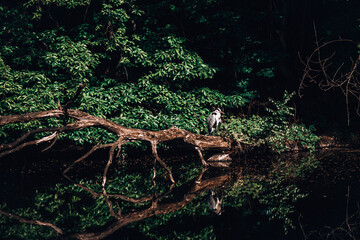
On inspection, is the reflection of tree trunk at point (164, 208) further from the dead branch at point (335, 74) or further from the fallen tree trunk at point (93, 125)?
the dead branch at point (335, 74)

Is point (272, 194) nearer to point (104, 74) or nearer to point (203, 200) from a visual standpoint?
point (203, 200)

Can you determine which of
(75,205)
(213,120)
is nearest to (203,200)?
(75,205)

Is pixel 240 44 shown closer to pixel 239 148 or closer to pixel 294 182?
pixel 239 148

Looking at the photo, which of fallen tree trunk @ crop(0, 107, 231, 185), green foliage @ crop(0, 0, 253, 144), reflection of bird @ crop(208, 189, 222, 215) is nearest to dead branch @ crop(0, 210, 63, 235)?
fallen tree trunk @ crop(0, 107, 231, 185)

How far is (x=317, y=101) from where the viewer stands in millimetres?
11430

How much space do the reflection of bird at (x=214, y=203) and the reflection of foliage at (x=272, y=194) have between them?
0.14 m

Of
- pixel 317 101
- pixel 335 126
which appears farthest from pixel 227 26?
pixel 335 126

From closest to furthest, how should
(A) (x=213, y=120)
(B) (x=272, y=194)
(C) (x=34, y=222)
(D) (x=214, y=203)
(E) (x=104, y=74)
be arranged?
1. (C) (x=34, y=222)
2. (D) (x=214, y=203)
3. (B) (x=272, y=194)
4. (A) (x=213, y=120)
5. (E) (x=104, y=74)

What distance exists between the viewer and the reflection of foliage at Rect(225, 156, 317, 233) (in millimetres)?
4573

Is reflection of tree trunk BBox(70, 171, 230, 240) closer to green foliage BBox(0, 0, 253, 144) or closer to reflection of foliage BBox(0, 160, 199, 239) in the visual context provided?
reflection of foliage BBox(0, 160, 199, 239)

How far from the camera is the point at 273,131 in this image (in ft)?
30.4

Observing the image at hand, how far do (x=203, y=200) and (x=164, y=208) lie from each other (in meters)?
0.65

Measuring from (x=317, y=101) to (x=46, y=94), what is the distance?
8.41 metres

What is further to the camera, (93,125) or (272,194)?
(93,125)
